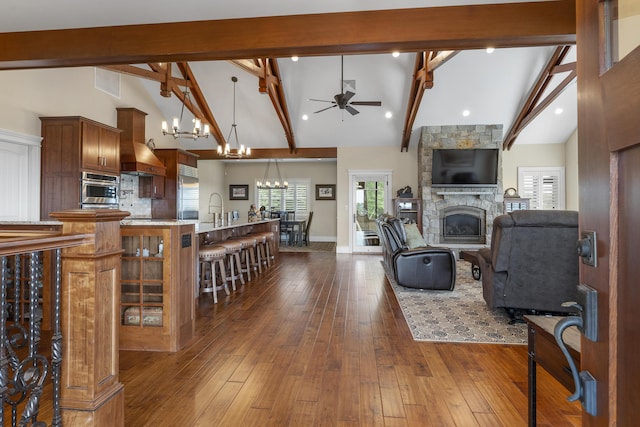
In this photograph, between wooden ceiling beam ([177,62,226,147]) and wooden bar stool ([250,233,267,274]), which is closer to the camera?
wooden bar stool ([250,233,267,274])

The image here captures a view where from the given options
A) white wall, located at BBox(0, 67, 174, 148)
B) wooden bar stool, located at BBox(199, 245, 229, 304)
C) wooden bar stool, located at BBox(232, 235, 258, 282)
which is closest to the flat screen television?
wooden bar stool, located at BBox(232, 235, 258, 282)

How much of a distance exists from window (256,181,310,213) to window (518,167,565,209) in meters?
6.58

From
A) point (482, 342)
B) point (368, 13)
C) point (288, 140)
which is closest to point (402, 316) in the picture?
point (482, 342)

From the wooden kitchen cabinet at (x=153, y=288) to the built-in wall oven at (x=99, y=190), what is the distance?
315 cm

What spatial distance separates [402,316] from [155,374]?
8.11 ft

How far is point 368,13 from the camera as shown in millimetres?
3186

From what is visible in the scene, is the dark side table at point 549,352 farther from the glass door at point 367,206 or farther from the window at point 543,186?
the window at point 543,186

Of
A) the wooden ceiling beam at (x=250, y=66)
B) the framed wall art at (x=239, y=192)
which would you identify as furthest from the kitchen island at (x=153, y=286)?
the framed wall art at (x=239, y=192)

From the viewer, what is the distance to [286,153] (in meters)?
9.66

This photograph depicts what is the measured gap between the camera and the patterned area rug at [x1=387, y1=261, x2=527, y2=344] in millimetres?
3191

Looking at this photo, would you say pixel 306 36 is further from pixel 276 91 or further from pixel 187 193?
pixel 187 193

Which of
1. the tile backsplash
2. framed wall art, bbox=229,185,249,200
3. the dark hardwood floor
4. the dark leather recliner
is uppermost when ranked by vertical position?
framed wall art, bbox=229,185,249,200

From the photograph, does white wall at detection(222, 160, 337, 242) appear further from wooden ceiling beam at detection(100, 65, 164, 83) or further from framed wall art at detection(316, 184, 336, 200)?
wooden ceiling beam at detection(100, 65, 164, 83)

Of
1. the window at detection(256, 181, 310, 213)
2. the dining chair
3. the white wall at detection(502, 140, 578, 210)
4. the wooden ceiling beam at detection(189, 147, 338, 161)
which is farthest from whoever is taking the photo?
the window at detection(256, 181, 310, 213)
